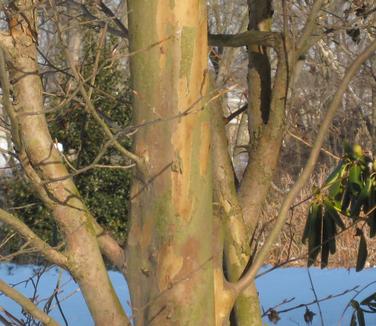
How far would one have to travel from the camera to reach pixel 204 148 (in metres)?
2.45

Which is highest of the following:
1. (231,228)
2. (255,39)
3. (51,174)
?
(255,39)

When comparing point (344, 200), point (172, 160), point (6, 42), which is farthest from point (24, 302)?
point (344, 200)

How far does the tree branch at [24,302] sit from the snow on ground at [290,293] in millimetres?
3242

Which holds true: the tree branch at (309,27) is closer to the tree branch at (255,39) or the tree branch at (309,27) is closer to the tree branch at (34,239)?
the tree branch at (255,39)

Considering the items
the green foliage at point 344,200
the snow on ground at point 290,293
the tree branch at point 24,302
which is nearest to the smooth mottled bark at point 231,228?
the green foliage at point 344,200

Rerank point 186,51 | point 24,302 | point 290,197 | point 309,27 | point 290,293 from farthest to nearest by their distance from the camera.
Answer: point 290,293, point 309,27, point 290,197, point 186,51, point 24,302

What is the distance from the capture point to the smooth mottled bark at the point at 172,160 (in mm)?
2373

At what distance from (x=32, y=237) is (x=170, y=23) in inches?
30.3

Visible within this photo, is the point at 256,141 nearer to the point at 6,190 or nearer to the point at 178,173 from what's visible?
the point at 178,173

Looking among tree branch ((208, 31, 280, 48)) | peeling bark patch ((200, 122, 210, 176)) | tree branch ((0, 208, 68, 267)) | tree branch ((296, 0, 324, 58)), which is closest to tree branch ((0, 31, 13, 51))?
tree branch ((0, 208, 68, 267))

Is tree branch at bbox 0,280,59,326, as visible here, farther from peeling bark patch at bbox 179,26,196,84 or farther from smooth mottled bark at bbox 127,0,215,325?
peeling bark patch at bbox 179,26,196,84

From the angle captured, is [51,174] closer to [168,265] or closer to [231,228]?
[168,265]

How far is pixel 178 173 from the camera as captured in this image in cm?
238

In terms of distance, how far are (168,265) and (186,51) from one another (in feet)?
2.10
